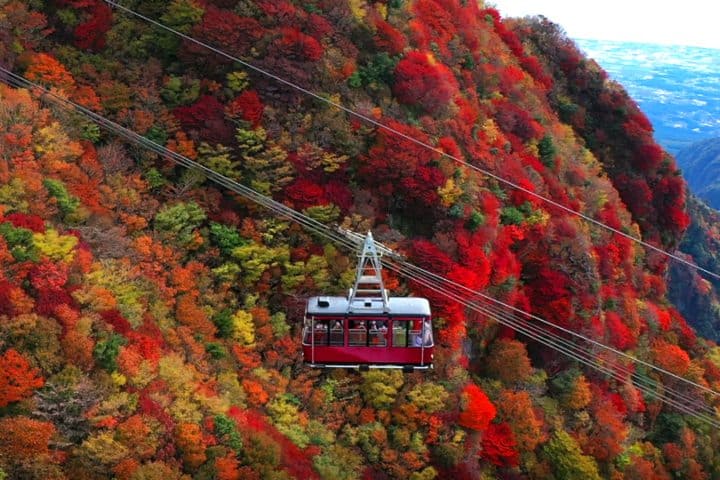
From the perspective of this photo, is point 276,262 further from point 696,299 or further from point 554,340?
point 696,299

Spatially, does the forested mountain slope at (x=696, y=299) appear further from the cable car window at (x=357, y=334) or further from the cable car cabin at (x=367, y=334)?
the cable car window at (x=357, y=334)

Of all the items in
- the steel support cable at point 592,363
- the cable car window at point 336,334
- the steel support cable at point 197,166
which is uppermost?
the steel support cable at point 197,166

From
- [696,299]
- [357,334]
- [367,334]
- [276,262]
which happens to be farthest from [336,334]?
[696,299]

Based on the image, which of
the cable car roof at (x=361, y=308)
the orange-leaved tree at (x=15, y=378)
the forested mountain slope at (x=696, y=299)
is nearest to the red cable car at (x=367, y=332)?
the cable car roof at (x=361, y=308)

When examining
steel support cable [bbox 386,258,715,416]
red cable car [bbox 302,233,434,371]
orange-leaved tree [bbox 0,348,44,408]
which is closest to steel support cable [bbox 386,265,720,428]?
steel support cable [bbox 386,258,715,416]

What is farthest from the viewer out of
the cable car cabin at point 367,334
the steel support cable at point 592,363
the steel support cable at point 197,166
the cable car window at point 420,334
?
the steel support cable at point 592,363

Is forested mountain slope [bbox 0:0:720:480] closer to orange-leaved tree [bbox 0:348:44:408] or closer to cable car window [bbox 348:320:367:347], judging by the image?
orange-leaved tree [bbox 0:348:44:408]
